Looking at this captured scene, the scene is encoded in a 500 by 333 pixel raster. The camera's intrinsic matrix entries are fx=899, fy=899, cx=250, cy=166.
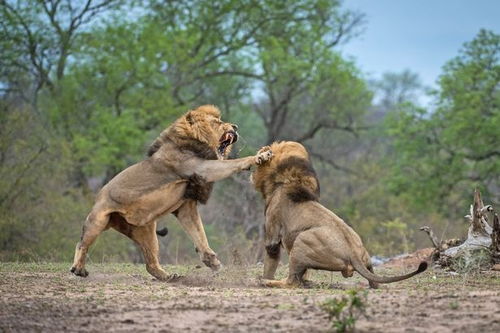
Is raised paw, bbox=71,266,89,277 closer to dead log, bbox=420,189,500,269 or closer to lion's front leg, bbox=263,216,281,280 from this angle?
lion's front leg, bbox=263,216,281,280

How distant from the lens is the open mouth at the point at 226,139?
9619mm

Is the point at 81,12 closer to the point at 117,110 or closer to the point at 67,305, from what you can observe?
the point at 117,110

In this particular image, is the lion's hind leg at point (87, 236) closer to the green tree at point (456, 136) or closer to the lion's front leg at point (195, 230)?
the lion's front leg at point (195, 230)

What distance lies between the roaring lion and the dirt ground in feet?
2.16

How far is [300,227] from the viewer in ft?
27.6

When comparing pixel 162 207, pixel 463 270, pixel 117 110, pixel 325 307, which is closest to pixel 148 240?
pixel 162 207

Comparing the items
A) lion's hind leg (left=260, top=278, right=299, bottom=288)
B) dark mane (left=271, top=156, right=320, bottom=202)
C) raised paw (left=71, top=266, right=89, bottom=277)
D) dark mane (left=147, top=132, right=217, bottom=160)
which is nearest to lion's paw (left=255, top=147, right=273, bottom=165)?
dark mane (left=271, top=156, right=320, bottom=202)

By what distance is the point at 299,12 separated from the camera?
32.6m

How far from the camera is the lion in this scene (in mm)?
8156

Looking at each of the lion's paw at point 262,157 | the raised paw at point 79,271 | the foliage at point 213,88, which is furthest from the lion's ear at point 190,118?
the foliage at point 213,88

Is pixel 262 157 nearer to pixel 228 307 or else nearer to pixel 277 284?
pixel 277 284

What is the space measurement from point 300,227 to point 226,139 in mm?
1652

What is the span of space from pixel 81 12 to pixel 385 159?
1486 cm

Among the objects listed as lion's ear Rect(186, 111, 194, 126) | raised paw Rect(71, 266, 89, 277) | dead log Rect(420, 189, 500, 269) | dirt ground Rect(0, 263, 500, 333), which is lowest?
dirt ground Rect(0, 263, 500, 333)
